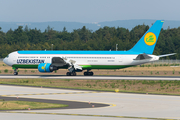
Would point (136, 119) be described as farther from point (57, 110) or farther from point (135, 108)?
point (57, 110)

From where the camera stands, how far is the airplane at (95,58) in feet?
168

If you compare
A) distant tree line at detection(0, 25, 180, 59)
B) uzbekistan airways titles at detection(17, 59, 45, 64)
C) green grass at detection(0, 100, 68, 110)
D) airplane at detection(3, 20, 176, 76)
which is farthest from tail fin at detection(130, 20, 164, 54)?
distant tree line at detection(0, 25, 180, 59)

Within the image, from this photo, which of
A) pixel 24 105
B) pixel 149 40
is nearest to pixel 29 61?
pixel 149 40

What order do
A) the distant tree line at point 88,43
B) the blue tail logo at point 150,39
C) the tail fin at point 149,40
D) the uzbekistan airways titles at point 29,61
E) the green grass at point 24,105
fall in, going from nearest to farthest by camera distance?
the green grass at point 24,105 < the tail fin at point 149,40 < the blue tail logo at point 150,39 < the uzbekistan airways titles at point 29,61 < the distant tree line at point 88,43

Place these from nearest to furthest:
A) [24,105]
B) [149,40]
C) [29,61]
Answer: [24,105]
[149,40]
[29,61]

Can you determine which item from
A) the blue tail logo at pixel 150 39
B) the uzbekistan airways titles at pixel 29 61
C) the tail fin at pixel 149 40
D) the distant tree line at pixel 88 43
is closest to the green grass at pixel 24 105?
the uzbekistan airways titles at pixel 29 61

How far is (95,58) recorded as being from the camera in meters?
52.7

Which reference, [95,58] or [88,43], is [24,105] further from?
[88,43]

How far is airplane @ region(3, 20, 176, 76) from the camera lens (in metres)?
51.1

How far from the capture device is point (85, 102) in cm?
2347

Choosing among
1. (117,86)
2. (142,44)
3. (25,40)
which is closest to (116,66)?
(142,44)

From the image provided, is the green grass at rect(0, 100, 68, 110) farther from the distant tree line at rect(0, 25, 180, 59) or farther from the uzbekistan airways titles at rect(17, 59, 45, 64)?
the distant tree line at rect(0, 25, 180, 59)

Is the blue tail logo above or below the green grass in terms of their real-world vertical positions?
above

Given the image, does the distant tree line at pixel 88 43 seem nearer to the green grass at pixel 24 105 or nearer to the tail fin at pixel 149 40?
the tail fin at pixel 149 40
